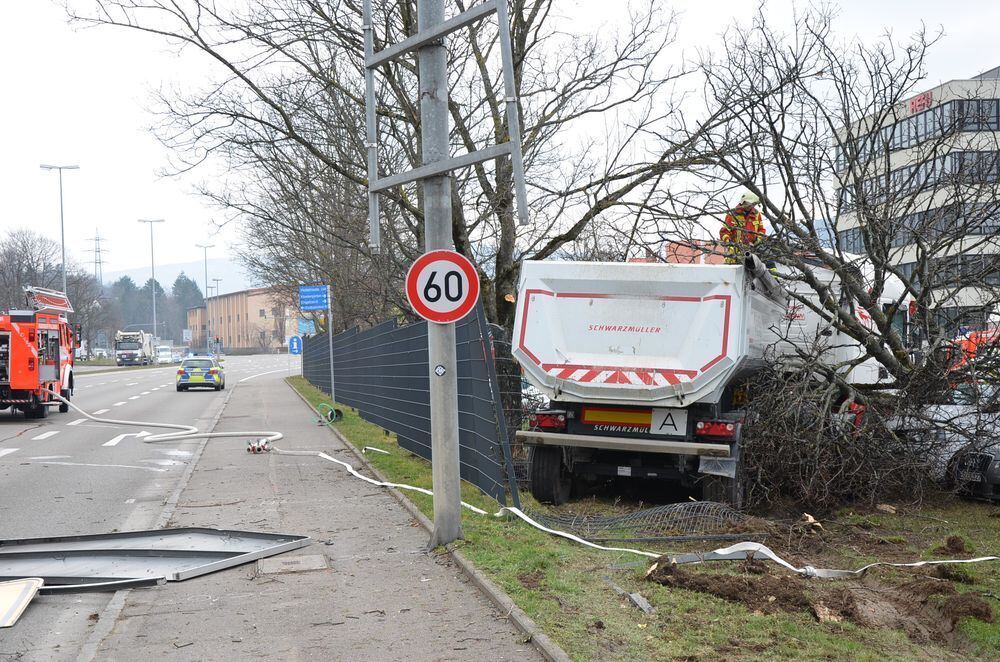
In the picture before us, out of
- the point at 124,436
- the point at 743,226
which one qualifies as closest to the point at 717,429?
the point at 743,226

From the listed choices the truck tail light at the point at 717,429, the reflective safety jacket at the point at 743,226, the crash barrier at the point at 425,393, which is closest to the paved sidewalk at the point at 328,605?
the crash barrier at the point at 425,393

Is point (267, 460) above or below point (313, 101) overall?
below

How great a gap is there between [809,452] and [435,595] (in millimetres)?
4222

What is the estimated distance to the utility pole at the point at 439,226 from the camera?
7.70 meters

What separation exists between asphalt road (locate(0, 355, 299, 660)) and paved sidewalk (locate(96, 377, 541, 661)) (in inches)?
14.4

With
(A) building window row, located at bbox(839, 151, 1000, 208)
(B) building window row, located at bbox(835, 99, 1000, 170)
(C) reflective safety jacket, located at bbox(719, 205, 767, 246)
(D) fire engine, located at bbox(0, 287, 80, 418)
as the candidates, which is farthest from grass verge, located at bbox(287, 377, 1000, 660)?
(D) fire engine, located at bbox(0, 287, 80, 418)

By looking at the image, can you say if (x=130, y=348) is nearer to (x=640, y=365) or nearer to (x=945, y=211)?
(x=640, y=365)

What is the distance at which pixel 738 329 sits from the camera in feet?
29.4

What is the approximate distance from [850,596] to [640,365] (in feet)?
12.0

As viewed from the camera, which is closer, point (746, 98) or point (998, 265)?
point (998, 265)

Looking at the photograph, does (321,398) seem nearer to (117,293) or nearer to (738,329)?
(738,329)

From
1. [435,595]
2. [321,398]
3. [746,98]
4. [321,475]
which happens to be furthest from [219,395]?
[435,595]

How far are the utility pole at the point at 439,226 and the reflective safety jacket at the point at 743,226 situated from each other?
154 inches

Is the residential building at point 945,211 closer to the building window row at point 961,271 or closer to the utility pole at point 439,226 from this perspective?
the building window row at point 961,271
